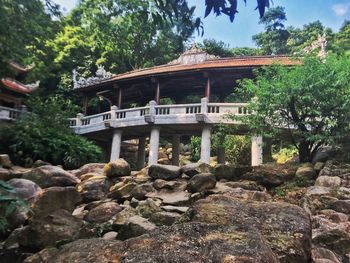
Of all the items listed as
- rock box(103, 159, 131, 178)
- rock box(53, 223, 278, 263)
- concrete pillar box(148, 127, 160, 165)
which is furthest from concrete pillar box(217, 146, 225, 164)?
rock box(53, 223, 278, 263)

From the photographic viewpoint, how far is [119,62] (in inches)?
1367

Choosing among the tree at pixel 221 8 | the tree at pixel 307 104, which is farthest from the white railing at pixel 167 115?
the tree at pixel 221 8

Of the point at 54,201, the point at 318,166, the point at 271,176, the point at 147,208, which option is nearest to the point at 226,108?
the point at 318,166

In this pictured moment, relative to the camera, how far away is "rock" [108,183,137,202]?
981 centimetres

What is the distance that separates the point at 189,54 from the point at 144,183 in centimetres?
1333

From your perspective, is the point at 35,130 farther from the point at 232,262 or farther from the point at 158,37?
the point at 158,37

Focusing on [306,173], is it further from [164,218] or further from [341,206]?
[164,218]

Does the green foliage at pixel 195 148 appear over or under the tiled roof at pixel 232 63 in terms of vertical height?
under

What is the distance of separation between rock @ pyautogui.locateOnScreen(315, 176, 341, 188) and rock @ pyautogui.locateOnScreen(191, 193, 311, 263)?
466 centimetres

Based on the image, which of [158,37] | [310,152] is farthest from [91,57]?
[310,152]

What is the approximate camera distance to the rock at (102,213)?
8.45m

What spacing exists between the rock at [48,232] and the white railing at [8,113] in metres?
15.3

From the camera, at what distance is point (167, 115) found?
18484 millimetres

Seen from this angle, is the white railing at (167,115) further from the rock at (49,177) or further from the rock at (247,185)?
the rock at (49,177)
